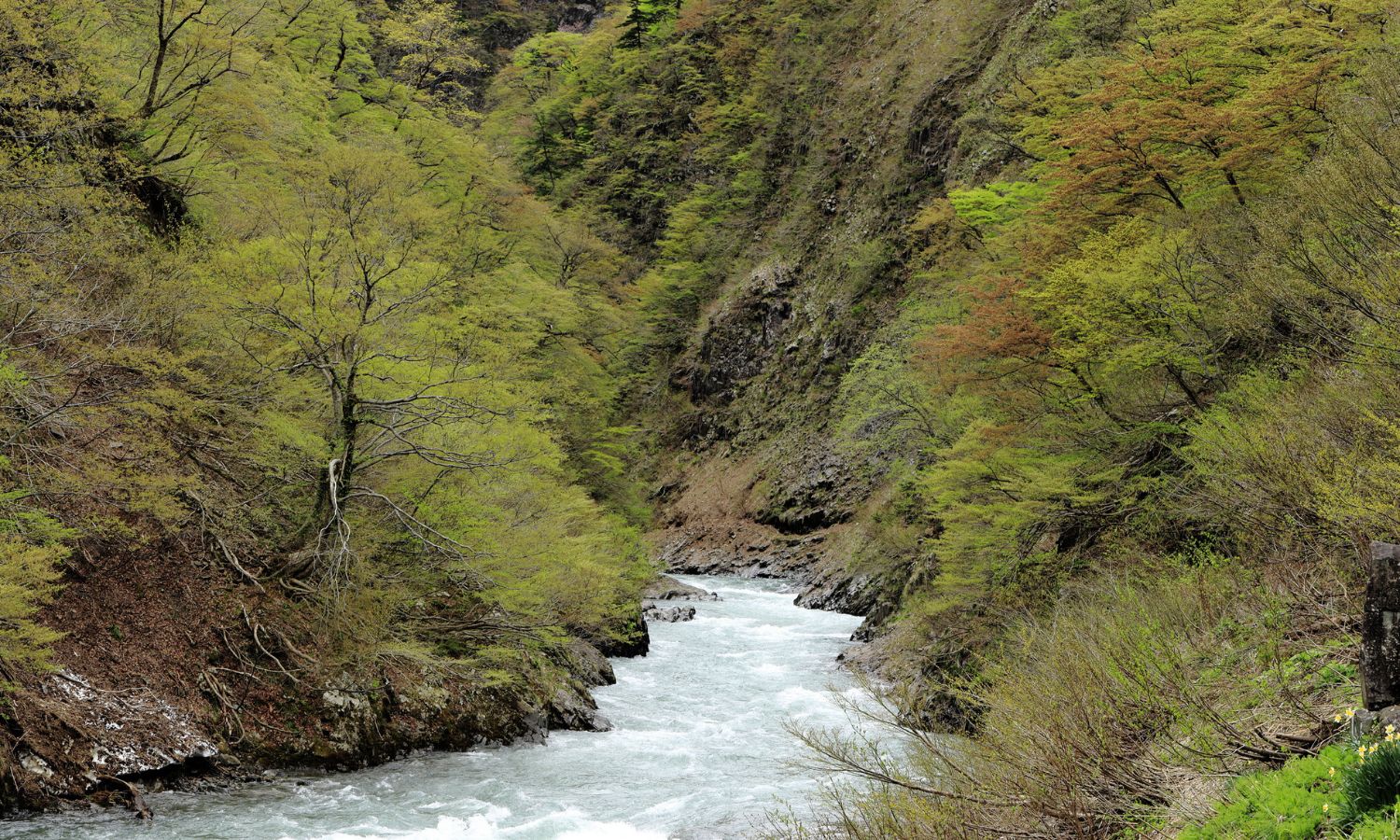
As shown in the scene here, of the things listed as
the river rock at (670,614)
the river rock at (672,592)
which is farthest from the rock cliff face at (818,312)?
the river rock at (670,614)

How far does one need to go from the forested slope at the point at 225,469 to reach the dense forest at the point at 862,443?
0.09 m

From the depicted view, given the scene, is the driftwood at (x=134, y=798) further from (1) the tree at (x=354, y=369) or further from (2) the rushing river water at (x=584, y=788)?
(1) the tree at (x=354, y=369)

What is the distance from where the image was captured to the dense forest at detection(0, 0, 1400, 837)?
7309 millimetres

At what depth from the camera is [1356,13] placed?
1474 centimetres

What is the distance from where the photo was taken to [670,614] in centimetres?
2688

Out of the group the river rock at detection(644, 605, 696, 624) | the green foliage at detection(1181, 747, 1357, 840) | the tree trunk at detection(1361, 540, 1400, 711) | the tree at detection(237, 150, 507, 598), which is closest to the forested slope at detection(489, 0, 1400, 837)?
the green foliage at detection(1181, 747, 1357, 840)

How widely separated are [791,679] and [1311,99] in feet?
47.1

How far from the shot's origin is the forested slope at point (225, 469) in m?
11.3

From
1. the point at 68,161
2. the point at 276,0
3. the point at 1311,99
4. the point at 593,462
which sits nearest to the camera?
the point at 1311,99

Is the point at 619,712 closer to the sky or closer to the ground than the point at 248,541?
closer to the ground

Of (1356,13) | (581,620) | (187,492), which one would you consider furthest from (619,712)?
(1356,13)

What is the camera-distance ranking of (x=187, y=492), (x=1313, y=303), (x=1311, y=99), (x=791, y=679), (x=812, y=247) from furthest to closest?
1. (x=812, y=247)
2. (x=791, y=679)
3. (x=1311, y=99)
4. (x=187, y=492)
5. (x=1313, y=303)

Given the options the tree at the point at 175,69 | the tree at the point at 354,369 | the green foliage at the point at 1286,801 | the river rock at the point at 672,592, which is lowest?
the river rock at the point at 672,592

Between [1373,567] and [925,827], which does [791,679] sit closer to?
[925,827]
